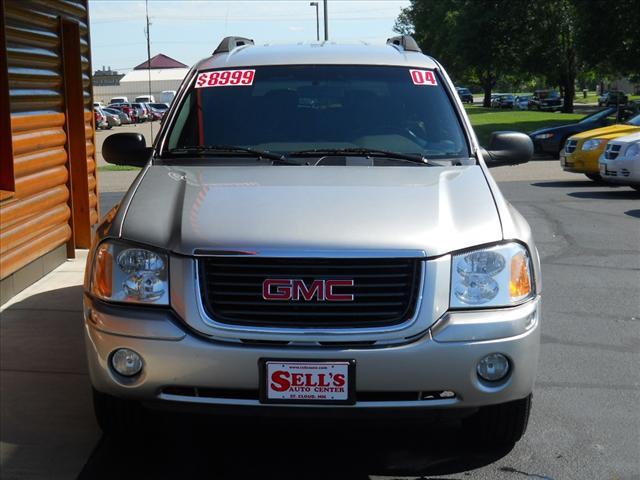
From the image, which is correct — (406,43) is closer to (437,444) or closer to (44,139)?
(437,444)

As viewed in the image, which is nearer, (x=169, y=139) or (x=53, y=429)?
(x=53, y=429)

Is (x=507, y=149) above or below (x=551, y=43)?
below

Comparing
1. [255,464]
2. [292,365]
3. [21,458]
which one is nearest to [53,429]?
[21,458]

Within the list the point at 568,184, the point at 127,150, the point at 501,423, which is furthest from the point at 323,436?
the point at 568,184

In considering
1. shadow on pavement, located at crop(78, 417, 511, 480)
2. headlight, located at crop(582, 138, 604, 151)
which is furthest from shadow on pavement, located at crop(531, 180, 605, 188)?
shadow on pavement, located at crop(78, 417, 511, 480)

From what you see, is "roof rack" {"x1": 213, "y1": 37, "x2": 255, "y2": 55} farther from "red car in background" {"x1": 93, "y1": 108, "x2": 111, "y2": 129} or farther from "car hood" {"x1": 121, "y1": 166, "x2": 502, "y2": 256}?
"red car in background" {"x1": 93, "y1": 108, "x2": 111, "y2": 129}

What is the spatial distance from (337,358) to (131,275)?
904 mm

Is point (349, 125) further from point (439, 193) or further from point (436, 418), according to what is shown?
point (436, 418)

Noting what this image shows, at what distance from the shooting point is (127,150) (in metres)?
5.39

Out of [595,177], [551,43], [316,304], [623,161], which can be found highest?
[551,43]

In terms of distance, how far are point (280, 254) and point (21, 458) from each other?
5.27ft

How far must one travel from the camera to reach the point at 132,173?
21.7m

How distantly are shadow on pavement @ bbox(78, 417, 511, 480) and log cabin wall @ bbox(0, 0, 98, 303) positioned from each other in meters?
3.22

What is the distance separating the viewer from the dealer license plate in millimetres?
3777
